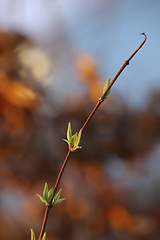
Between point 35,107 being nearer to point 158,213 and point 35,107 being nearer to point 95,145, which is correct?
point 95,145

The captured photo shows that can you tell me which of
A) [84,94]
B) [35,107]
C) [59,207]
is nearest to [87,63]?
[84,94]

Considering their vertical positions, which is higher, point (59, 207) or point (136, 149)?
point (136, 149)

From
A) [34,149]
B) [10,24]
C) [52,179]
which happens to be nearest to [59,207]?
[52,179]

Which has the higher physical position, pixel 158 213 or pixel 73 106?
pixel 73 106

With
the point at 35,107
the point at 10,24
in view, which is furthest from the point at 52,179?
the point at 10,24

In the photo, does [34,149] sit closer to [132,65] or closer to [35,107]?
[35,107]

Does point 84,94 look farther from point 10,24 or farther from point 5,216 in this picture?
point 5,216

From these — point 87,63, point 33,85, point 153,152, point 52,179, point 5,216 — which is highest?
point 87,63

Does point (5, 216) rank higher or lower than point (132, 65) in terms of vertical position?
lower
